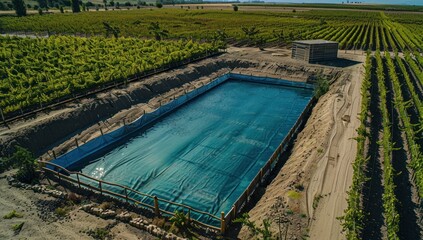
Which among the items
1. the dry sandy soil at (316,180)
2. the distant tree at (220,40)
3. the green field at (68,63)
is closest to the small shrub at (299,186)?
the dry sandy soil at (316,180)

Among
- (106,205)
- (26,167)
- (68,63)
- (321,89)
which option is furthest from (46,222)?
(321,89)

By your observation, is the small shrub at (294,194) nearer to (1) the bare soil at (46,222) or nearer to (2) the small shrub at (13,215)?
(1) the bare soil at (46,222)

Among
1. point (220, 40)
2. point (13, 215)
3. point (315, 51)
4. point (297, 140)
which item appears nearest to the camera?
point (13, 215)

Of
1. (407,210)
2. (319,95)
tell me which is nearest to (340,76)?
(319,95)

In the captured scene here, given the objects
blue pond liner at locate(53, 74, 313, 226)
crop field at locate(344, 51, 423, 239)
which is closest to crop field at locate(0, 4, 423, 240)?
crop field at locate(344, 51, 423, 239)

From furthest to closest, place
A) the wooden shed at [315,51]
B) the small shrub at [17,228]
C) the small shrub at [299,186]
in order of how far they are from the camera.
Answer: the wooden shed at [315,51]
the small shrub at [299,186]
the small shrub at [17,228]

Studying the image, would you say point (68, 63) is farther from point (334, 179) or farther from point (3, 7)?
point (3, 7)

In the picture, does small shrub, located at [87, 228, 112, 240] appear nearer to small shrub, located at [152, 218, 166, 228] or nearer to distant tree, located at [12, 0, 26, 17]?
small shrub, located at [152, 218, 166, 228]
